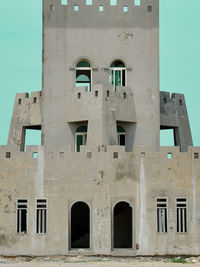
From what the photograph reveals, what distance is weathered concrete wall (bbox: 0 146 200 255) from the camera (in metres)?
35.4

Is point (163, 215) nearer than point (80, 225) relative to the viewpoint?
Yes

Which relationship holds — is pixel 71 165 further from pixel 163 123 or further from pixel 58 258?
pixel 163 123

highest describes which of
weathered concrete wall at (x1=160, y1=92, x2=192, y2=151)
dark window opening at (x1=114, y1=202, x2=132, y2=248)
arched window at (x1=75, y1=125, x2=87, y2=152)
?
weathered concrete wall at (x1=160, y1=92, x2=192, y2=151)

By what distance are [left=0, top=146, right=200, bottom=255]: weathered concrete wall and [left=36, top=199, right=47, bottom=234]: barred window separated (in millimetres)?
226

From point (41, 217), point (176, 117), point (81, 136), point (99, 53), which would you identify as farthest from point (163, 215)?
point (99, 53)

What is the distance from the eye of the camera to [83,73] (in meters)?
41.3

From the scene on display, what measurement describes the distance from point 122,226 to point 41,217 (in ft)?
19.8

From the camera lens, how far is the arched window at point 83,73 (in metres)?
40.4

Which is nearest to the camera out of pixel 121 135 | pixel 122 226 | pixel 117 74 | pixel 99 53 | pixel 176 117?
pixel 122 226

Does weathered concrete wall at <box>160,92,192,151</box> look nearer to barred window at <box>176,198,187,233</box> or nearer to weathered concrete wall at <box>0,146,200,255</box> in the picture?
weathered concrete wall at <box>0,146,200,255</box>

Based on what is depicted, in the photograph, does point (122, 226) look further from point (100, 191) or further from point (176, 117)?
point (176, 117)

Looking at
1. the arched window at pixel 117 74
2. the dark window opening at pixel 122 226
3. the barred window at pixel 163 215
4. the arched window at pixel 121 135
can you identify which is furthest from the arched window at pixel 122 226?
the arched window at pixel 117 74

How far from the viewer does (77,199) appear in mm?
35594

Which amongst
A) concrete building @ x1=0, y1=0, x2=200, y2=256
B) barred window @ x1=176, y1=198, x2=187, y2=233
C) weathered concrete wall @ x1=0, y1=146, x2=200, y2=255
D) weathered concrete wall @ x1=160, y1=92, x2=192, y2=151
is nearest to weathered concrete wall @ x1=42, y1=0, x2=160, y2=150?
concrete building @ x1=0, y1=0, x2=200, y2=256
